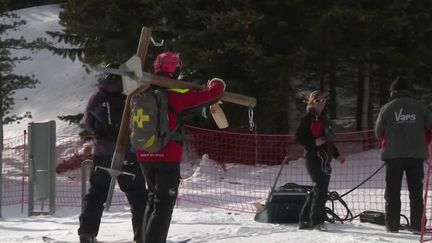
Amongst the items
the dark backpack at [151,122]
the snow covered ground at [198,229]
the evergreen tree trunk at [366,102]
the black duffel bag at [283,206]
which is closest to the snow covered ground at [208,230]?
the snow covered ground at [198,229]

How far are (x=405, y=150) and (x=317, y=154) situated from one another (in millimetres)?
896

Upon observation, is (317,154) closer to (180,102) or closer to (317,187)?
(317,187)

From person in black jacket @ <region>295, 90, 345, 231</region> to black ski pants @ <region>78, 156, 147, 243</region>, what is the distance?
193 cm

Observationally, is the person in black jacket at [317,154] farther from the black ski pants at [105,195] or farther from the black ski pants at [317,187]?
the black ski pants at [105,195]

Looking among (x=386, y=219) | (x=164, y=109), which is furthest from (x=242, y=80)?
(x=164, y=109)

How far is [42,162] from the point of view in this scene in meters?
9.29

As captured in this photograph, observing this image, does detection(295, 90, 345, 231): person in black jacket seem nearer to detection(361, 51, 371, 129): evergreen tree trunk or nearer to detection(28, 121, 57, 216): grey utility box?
detection(28, 121, 57, 216): grey utility box

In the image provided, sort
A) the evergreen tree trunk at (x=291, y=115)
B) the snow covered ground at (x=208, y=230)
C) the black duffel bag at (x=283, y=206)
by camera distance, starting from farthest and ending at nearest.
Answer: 1. the evergreen tree trunk at (x=291, y=115)
2. the black duffel bag at (x=283, y=206)
3. the snow covered ground at (x=208, y=230)

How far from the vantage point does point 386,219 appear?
6.73 meters

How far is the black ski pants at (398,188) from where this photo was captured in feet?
21.7

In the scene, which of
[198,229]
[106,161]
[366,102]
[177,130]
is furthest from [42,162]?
[366,102]

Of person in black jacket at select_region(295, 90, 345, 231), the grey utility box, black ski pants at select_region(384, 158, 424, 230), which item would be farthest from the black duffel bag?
the grey utility box

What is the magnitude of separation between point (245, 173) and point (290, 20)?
3.17 meters

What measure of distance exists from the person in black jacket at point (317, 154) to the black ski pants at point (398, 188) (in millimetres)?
646
